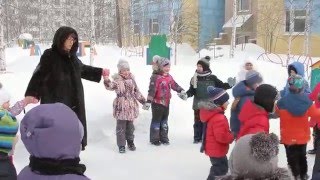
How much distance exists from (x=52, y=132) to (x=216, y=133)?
260 cm

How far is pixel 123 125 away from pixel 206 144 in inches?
90.9

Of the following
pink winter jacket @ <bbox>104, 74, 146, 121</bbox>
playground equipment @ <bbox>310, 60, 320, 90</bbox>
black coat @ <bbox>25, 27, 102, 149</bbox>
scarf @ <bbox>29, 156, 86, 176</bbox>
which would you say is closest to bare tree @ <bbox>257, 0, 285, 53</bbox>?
playground equipment @ <bbox>310, 60, 320, 90</bbox>

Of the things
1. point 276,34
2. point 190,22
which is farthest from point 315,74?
point 190,22

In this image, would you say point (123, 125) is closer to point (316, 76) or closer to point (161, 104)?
point (161, 104)

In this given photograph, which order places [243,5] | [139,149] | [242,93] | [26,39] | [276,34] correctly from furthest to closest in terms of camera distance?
[26,39], [243,5], [276,34], [139,149], [242,93]

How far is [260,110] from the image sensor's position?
4355 mm

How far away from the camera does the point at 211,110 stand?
4.53 metres

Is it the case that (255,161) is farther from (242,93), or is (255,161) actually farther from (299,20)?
(299,20)

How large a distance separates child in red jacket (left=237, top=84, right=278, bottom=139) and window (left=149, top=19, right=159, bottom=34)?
26.5 metres

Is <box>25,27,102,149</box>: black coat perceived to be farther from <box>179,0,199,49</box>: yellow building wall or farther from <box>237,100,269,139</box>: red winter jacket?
<box>179,0,199,49</box>: yellow building wall

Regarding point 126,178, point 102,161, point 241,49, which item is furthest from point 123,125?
point 241,49

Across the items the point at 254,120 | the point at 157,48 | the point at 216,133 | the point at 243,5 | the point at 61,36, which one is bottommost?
the point at 216,133

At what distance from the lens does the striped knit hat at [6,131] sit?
3273mm

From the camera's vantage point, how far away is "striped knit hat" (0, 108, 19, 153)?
3.27 m
